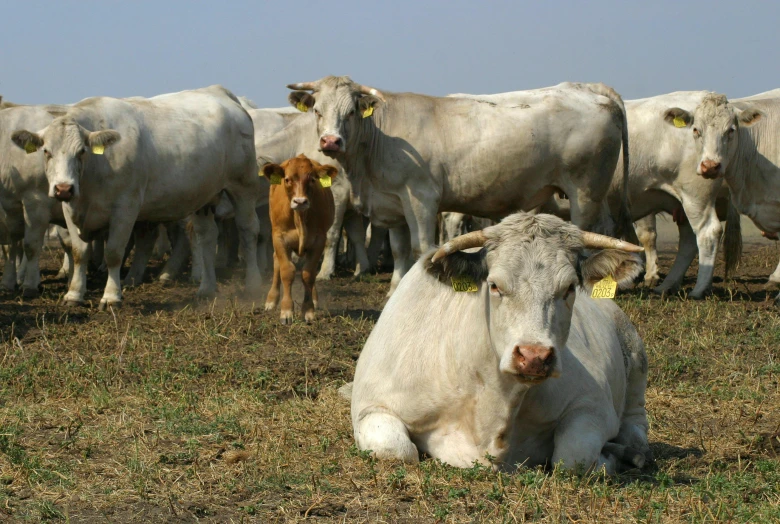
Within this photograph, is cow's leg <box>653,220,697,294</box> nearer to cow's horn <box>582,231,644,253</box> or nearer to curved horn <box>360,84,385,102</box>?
curved horn <box>360,84,385,102</box>

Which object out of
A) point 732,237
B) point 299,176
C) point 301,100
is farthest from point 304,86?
point 732,237

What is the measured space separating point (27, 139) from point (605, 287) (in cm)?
848

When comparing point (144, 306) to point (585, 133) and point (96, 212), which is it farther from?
point (585, 133)

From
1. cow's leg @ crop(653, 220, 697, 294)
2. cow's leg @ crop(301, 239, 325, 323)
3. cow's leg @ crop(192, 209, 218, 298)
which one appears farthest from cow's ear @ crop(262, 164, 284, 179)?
cow's leg @ crop(653, 220, 697, 294)

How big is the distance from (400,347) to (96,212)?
711 centimetres

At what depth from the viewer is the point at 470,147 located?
1273 cm

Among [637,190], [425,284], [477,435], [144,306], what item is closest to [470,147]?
[637,190]

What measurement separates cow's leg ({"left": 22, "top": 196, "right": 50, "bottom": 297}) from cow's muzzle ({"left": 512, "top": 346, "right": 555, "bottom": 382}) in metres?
9.39

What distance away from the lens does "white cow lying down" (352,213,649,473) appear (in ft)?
16.0

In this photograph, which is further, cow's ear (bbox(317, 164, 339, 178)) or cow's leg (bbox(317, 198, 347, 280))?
cow's leg (bbox(317, 198, 347, 280))

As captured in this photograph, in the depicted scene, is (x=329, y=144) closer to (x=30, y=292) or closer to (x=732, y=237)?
(x=30, y=292)

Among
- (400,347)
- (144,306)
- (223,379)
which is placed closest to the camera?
(400,347)

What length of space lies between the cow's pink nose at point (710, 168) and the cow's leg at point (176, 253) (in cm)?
719

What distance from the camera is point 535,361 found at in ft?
15.2
